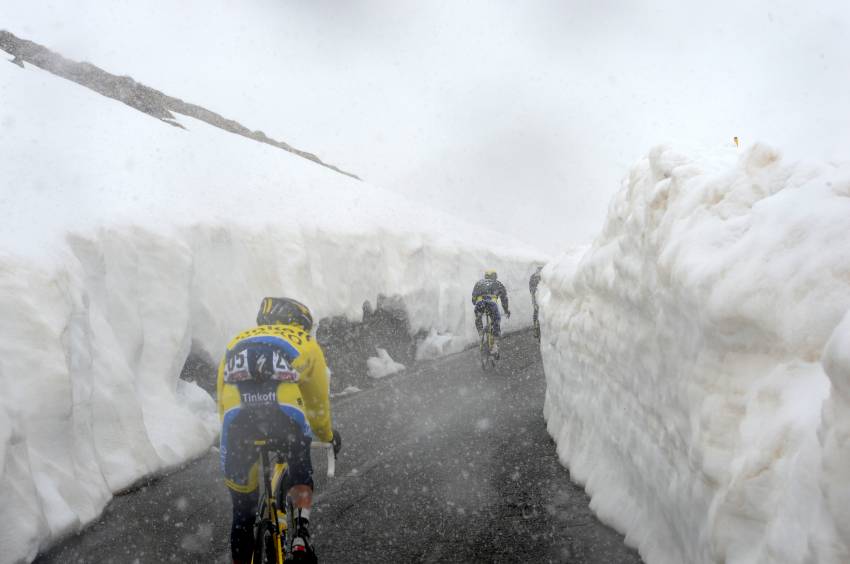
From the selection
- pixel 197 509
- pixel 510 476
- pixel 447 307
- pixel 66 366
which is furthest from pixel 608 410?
pixel 447 307

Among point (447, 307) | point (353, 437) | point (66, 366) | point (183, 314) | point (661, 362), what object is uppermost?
point (661, 362)

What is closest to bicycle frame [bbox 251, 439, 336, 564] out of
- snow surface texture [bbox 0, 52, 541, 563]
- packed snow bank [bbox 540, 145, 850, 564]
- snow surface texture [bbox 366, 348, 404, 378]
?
packed snow bank [bbox 540, 145, 850, 564]

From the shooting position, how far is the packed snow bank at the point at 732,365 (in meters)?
2.22

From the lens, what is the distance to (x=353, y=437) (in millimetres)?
8703

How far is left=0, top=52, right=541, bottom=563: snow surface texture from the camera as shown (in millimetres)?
5918

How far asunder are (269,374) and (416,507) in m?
2.51

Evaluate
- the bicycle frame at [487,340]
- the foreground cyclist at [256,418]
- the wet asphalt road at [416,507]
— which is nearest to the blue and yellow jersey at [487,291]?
the bicycle frame at [487,340]

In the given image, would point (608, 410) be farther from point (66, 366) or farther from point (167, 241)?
point (167, 241)

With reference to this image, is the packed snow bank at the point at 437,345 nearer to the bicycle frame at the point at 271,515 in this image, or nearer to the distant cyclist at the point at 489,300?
the distant cyclist at the point at 489,300

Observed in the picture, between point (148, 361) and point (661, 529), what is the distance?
6972mm

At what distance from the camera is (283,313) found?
4094 millimetres

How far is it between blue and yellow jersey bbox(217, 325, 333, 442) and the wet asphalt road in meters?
1.51

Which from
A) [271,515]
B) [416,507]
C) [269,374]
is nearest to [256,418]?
[269,374]

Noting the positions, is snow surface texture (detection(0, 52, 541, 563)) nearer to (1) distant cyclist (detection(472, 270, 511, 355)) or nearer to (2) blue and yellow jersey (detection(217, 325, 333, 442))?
(2) blue and yellow jersey (detection(217, 325, 333, 442))
